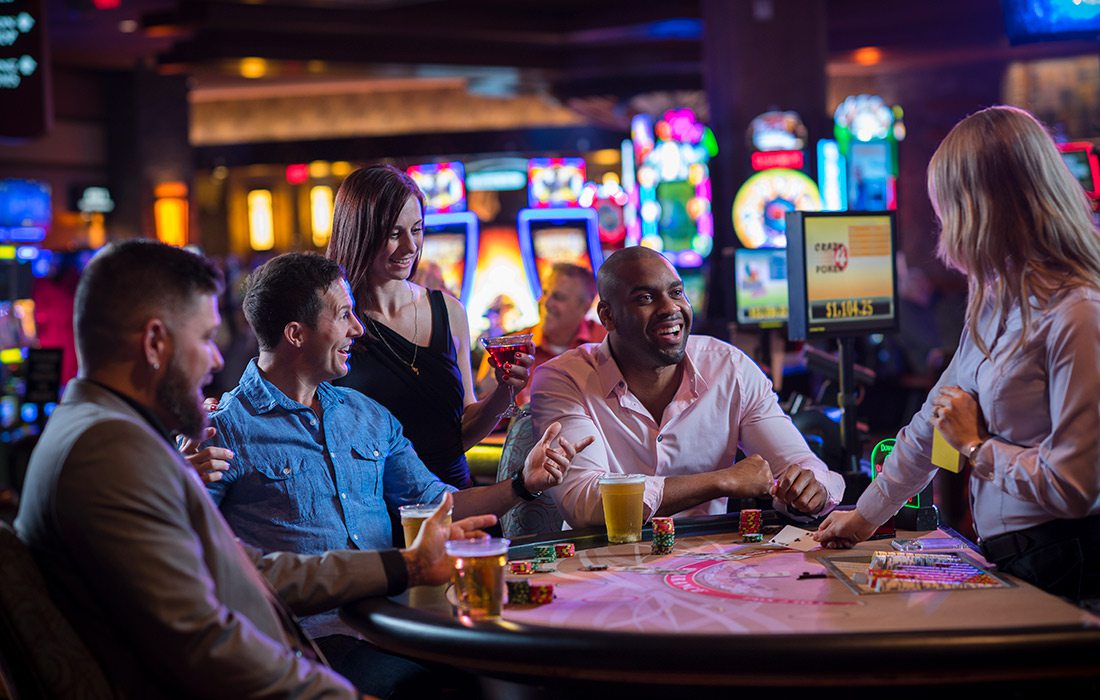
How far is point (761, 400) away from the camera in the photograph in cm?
307

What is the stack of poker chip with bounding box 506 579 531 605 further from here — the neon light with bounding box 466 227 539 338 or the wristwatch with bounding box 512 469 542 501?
the neon light with bounding box 466 227 539 338

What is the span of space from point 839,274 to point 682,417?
0.92 m

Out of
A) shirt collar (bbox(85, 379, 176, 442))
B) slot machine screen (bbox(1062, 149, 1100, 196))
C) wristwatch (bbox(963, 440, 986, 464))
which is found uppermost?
slot machine screen (bbox(1062, 149, 1100, 196))

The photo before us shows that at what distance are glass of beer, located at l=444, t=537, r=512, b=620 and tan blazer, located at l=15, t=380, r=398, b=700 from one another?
26cm

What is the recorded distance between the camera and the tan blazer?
1.55 m

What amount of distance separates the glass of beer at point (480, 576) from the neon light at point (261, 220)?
597 inches

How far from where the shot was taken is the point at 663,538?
90.1 inches

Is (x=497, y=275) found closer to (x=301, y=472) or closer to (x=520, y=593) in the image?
(x=301, y=472)

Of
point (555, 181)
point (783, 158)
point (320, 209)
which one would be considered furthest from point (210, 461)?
point (320, 209)

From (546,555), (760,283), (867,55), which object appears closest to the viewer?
(546,555)

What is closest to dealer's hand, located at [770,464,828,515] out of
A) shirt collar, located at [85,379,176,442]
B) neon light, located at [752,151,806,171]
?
shirt collar, located at [85,379,176,442]

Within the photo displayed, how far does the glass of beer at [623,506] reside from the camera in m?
2.39

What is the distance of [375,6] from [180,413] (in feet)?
35.1

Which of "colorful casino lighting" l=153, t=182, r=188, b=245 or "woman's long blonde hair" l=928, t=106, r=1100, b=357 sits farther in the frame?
"colorful casino lighting" l=153, t=182, r=188, b=245
